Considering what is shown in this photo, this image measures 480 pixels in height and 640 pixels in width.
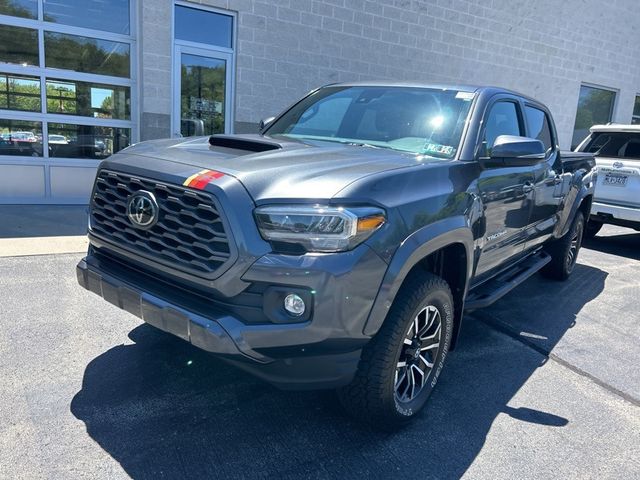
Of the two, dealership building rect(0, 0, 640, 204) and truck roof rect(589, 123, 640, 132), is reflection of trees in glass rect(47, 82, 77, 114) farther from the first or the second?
truck roof rect(589, 123, 640, 132)

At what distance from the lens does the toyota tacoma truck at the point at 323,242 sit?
2240mm

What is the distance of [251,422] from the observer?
110 inches

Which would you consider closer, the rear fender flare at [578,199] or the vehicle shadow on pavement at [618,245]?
the rear fender flare at [578,199]

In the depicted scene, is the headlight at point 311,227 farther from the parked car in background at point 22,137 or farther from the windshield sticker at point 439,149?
the parked car in background at point 22,137

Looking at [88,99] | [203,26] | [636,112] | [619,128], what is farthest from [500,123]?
[636,112]

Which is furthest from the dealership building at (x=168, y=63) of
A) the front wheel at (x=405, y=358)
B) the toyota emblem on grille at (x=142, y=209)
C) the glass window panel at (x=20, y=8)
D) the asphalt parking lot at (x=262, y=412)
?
the front wheel at (x=405, y=358)

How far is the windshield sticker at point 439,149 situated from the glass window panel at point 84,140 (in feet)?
21.7

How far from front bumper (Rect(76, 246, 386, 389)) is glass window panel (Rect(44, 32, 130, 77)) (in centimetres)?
711

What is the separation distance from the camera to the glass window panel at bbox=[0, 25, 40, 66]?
7.64 meters

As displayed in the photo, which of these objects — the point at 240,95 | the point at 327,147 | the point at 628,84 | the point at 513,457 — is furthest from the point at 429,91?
the point at 628,84

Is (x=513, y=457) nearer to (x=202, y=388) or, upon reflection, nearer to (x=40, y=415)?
(x=202, y=388)

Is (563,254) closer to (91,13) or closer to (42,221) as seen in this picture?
(42,221)

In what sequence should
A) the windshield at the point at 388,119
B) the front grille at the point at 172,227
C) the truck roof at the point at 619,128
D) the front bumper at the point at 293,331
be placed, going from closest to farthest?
the front bumper at the point at 293,331, the front grille at the point at 172,227, the windshield at the point at 388,119, the truck roof at the point at 619,128

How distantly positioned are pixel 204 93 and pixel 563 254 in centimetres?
618
